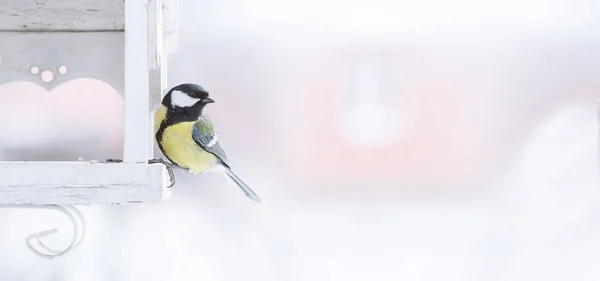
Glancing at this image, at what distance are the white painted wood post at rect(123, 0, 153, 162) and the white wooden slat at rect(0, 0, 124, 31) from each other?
0.19 metres

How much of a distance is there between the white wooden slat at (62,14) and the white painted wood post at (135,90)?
0.19m

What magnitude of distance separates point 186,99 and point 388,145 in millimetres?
448

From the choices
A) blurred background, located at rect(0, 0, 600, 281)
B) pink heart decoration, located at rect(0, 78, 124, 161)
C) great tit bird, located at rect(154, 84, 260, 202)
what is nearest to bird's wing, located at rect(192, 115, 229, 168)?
great tit bird, located at rect(154, 84, 260, 202)

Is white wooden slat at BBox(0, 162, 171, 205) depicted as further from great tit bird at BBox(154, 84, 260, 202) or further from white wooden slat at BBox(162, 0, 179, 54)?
white wooden slat at BBox(162, 0, 179, 54)

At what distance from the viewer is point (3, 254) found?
4.21 ft

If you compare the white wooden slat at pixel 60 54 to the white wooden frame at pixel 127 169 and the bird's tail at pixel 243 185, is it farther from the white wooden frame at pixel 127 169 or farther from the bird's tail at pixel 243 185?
the bird's tail at pixel 243 185

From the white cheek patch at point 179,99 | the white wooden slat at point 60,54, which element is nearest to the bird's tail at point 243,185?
the white cheek patch at point 179,99

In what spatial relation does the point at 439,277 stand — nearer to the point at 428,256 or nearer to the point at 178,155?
the point at 428,256

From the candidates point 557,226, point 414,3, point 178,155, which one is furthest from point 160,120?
point 557,226

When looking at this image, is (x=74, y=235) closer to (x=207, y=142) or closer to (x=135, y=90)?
(x=207, y=142)

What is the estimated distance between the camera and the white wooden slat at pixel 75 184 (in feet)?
2.60

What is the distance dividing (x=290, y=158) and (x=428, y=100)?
28cm

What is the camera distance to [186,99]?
105cm

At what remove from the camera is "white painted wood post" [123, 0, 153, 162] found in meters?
0.83
